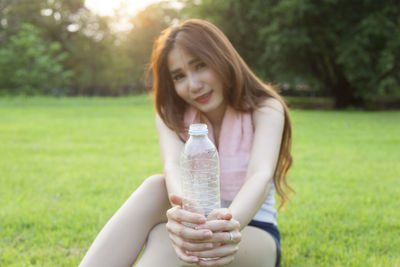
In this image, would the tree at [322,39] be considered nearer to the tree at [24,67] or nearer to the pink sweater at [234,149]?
the tree at [24,67]

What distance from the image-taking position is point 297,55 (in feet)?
55.6

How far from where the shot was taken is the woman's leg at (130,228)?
74.3 inches

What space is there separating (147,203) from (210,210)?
0.45m

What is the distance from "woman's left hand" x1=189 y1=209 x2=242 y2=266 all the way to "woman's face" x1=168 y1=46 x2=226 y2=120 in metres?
0.86

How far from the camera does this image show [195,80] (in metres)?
2.19

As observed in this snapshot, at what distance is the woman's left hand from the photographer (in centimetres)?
153

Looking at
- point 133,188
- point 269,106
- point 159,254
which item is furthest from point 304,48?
point 159,254

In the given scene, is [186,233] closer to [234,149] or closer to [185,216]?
[185,216]

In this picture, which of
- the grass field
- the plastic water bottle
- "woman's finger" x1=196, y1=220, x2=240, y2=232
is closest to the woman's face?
the plastic water bottle

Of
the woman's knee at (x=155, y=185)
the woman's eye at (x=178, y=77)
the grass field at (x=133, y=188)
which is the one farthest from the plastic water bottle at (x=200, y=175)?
the grass field at (x=133, y=188)

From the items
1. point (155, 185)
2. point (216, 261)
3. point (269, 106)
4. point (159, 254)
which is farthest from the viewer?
point (269, 106)

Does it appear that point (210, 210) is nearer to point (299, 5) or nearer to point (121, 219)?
point (121, 219)

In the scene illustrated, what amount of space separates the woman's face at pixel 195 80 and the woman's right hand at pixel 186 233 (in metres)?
0.80

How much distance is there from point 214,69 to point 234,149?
51 cm
